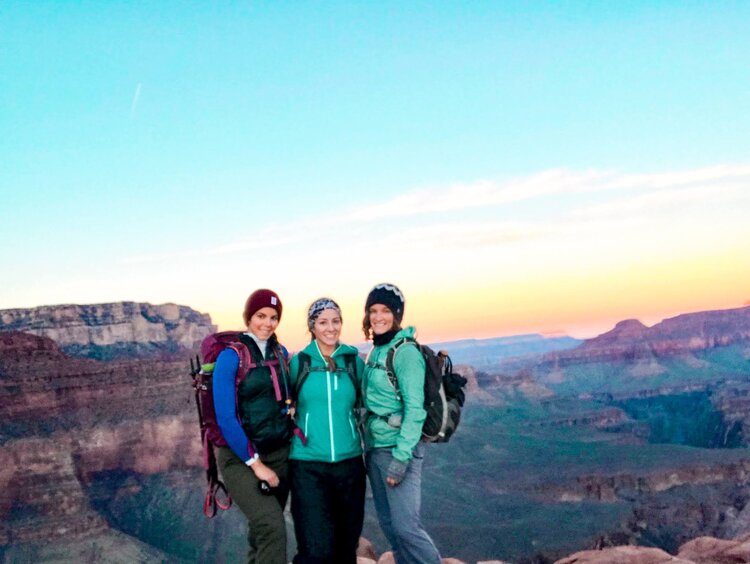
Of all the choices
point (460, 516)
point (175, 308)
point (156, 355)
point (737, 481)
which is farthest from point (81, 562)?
point (737, 481)

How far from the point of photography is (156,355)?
288ft

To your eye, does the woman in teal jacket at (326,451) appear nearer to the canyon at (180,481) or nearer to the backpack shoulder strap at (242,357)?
the backpack shoulder strap at (242,357)

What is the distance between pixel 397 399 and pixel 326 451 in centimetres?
76

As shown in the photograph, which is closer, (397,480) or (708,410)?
(397,480)

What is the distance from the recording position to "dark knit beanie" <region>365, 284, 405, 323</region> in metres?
6.23

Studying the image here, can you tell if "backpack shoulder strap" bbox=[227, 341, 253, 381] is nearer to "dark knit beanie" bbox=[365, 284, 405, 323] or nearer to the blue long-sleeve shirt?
the blue long-sleeve shirt

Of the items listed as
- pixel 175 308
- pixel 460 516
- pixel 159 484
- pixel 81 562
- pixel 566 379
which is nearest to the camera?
pixel 81 562

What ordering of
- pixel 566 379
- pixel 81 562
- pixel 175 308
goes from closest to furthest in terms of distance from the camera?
1. pixel 81 562
2. pixel 175 308
3. pixel 566 379

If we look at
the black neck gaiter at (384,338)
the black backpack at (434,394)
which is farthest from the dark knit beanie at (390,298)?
the black backpack at (434,394)

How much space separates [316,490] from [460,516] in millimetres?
64926

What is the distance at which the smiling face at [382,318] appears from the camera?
6.22m

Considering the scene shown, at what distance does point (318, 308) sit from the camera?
6.18 metres

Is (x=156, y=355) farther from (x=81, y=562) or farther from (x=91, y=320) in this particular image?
(x=81, y=562)

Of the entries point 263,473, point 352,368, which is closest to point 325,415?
point 352,368
